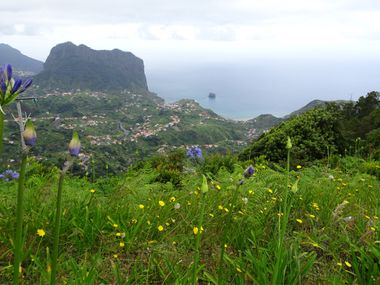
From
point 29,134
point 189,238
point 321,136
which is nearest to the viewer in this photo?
point 29,134

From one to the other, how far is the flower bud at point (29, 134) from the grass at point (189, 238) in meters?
1.10

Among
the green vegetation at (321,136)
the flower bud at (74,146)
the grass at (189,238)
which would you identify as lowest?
the green vegetation at (321,136)

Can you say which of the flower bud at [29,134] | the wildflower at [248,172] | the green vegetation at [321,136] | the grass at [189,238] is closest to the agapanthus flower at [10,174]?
the grass at [189,238]

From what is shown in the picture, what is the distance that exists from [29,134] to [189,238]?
2.02 meters

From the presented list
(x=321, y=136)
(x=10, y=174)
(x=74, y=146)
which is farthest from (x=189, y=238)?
(x=321, y=136)

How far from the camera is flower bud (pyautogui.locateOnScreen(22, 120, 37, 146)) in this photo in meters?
1.05

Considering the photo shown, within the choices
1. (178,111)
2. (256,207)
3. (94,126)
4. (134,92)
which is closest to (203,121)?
(178,111)

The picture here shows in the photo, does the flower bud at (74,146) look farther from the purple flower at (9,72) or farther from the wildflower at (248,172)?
the wildflower at (248,172)

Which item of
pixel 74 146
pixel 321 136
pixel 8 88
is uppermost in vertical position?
pixel 8 88

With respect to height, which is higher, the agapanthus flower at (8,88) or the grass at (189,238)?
the agapanthus flower at (8,88)

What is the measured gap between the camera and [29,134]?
106cm

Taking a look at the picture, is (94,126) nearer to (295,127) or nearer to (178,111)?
(178,111)

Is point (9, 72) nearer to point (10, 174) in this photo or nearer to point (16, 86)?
point (16, 86)

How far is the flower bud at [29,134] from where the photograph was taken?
1054 mm
